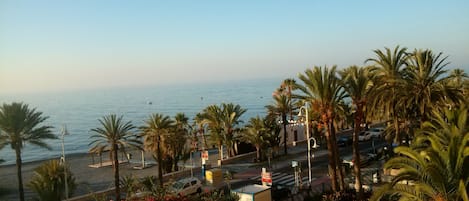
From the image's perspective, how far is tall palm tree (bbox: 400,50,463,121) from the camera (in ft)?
79.1

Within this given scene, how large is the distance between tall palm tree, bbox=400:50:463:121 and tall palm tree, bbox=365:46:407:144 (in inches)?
25.9

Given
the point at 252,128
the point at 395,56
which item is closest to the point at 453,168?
the point at 395,56

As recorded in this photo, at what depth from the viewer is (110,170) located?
4912 cm

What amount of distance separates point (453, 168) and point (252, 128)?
3065 cm

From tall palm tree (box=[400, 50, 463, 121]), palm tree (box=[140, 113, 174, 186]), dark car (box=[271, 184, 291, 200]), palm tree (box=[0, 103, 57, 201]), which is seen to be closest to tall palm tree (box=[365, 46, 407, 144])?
tall palm tree (box=[400, 50, 463, 121])

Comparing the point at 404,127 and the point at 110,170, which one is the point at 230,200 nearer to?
the point at 404,127

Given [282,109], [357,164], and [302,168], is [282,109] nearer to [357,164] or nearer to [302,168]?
[302,168]

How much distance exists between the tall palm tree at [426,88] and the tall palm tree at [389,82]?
0.66 metres

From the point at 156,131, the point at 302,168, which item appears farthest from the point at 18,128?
the point at 302,168

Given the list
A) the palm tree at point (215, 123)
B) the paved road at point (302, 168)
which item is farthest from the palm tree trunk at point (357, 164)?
the palm tree at point (215, 123)

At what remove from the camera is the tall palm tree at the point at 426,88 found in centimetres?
2411

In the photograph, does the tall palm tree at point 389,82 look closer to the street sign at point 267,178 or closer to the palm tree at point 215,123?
the street sign at point 267,178

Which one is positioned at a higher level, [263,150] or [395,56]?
[395,56]

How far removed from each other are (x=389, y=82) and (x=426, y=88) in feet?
7.59
